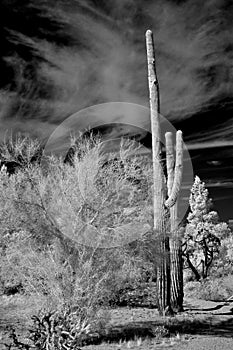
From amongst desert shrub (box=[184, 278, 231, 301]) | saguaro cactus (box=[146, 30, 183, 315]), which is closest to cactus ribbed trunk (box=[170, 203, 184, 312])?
saguaro cactus (box=[146, 30, 183, 315])

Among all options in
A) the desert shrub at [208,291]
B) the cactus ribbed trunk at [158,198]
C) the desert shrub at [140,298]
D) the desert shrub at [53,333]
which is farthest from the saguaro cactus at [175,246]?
the desert shrub at [53,333]

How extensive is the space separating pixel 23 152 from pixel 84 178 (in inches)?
80.0

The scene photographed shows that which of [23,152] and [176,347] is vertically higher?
[23,152]

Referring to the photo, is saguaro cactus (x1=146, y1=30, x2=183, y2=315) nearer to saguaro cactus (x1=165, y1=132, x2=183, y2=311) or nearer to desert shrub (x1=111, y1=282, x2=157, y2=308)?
saguaro cactus (x1=165, y1=132, x2=183, y2=311)

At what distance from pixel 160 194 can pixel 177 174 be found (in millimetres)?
1263

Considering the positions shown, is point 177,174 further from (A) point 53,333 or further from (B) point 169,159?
(A) point 53,333

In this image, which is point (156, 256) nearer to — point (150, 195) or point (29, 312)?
point (150, 195)

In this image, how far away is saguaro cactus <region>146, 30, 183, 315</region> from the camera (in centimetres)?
1190

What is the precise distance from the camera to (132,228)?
418 inches

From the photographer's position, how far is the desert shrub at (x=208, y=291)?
18.6 m

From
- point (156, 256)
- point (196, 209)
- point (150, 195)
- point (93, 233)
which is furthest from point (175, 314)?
point (196, 209)

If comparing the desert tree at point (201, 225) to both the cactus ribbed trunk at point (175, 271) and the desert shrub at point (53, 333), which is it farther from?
the desert shrub at point (53, 333)

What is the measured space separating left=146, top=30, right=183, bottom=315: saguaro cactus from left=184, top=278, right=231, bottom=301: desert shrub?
18.8ft

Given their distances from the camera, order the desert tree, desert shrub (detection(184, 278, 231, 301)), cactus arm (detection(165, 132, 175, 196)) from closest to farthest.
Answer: cactus arm (detection(165, 132, 175, 196)) < desert shrub (detection(184, 278, 231, 301)) < the desert tree
